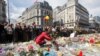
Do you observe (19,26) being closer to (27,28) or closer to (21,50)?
(27,28)

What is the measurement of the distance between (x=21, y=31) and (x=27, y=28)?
112 cm

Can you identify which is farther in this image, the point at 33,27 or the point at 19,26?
the point at 33,27

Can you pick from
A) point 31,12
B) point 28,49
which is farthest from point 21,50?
point 31,12

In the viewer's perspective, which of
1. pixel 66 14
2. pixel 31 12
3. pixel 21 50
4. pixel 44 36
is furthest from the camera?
pixel 66 14

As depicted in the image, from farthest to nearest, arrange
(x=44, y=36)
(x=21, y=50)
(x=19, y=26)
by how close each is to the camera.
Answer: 1. (x=19, y=26)
2. (x=44, y=36)
3. (x=21, y=50)

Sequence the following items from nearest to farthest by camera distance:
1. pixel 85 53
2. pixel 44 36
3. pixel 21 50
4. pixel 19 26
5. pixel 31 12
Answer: pixel 21 50 → pixel 85 53 → pixel 44 36 → pixel 19 26 → pixel 31 12

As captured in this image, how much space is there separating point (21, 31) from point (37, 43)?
21.1 feet

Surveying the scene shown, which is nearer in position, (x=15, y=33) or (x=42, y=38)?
(x=42, y=38)

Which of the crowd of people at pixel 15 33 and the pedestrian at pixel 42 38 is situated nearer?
the pedestrian at pixel 42 38

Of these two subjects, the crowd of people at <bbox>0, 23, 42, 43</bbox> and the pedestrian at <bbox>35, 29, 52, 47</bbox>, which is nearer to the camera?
the pedestrian at <bbox>35, 29, 52, 47</bbox>

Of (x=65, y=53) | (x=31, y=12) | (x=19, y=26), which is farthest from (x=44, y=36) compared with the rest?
(x=31, y=12)

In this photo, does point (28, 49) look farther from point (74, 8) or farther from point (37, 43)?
point (74, 8)

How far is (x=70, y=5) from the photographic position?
181000mm

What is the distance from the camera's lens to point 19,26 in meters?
A: 24.1
